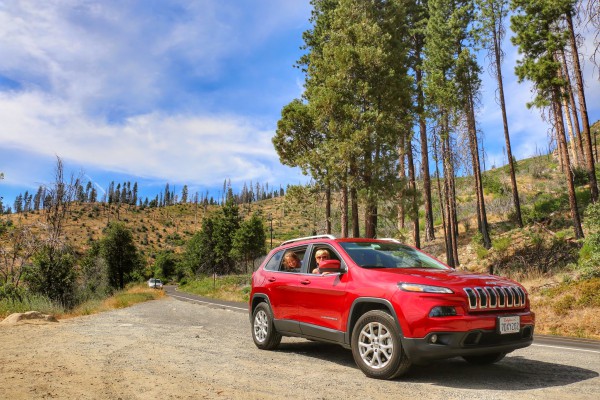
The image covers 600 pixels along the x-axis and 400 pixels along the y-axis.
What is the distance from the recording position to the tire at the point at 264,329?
706cm

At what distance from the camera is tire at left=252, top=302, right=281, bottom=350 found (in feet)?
23.2

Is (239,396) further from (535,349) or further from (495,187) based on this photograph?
(495,187)

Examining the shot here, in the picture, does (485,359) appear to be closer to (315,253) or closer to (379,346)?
(379,346)

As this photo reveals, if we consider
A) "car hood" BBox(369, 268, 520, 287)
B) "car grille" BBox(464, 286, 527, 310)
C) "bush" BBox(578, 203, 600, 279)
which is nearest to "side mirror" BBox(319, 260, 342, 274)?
"car hood" BBox(369, 268, 520, 287)

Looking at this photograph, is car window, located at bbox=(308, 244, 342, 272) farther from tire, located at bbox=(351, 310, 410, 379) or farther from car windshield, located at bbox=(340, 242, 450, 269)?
tire, located at bbox=(351, 310, 410, 379)

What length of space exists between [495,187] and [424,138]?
446 inches

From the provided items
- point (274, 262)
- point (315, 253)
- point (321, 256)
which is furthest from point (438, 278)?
point (274, 262)

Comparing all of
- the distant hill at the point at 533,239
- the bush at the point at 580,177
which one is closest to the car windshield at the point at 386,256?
the distant hill at the point at 533,239

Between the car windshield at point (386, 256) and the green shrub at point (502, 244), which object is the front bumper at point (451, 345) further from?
the green shrub at point (502, 244)

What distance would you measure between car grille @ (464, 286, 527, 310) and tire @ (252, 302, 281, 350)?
11.3ft

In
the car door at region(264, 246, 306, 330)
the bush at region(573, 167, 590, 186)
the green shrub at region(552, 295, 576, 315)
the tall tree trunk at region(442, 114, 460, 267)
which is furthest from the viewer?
the bush at region(573, 167, 590, 186)

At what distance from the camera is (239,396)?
4098mm

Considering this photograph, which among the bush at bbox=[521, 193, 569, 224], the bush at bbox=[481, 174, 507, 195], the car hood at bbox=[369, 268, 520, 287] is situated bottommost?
the car hood at bbox=[369, 268, 520, 287]

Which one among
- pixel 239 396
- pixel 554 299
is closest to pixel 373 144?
pixel 554 299
